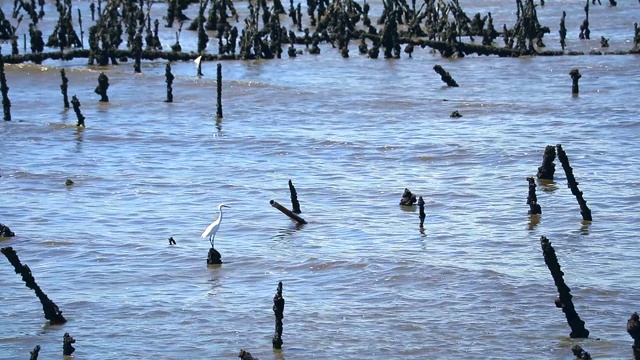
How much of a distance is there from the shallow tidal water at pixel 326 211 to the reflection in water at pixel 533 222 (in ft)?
0.13

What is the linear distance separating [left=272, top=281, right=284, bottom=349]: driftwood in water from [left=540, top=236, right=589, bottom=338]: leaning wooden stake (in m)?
2.16

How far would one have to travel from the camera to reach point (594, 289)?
13.7 m

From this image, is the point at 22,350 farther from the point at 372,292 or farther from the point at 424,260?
the point at 424,260

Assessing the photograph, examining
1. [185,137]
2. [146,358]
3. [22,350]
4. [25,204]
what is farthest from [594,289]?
[185,137]

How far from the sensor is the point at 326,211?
18062mm

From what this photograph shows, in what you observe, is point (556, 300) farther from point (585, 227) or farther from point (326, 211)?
point (326, 211)

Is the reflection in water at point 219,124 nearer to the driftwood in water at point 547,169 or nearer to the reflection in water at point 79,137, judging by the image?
the reflection in water at point 79,137

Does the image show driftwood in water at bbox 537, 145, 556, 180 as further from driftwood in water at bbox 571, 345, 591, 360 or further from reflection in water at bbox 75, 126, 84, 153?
reflection in water at bbox 75, 126, 84, 153

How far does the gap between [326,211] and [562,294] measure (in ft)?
23.1

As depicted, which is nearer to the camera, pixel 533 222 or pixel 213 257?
pixel 213 257

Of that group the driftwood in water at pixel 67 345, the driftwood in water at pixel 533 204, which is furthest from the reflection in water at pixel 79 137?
the driftwood in water at pixel 67 345

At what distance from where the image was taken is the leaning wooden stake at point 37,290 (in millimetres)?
12400

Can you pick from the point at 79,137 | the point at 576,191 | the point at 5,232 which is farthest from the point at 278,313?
the point at 79,137

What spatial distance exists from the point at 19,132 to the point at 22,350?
1344cm
